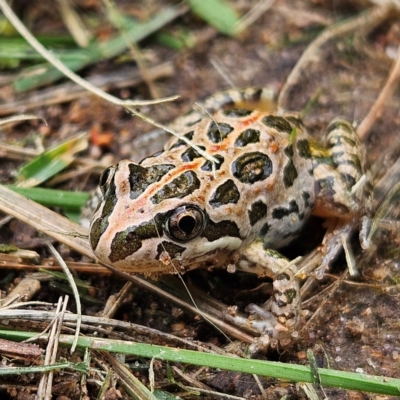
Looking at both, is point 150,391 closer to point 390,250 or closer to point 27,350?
point 27,350

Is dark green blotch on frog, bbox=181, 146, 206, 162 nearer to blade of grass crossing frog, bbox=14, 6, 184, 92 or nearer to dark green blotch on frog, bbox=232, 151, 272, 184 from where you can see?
dark green blotch on frog, bbox=232, 151, 272, 184

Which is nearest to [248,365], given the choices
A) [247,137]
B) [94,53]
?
[247,137]

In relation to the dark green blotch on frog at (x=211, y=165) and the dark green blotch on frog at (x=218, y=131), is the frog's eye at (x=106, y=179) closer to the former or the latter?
the dark green blotch on frog at (x=211, y=165)

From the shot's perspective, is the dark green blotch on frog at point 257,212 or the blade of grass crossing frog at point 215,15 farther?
the blade of grass crossing frog at point 215,15

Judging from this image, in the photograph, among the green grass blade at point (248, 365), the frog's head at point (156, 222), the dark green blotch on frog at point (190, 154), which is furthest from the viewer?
the dark green blotch on frog at point (190, 154)

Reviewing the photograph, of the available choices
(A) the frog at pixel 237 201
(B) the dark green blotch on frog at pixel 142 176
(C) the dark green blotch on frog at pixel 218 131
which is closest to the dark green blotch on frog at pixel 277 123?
(A) the frog at pixel 237 201

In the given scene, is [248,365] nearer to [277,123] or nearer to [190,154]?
[190,154]
